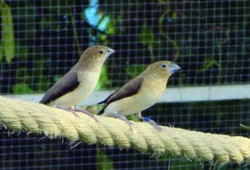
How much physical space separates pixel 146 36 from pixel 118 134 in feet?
10.1

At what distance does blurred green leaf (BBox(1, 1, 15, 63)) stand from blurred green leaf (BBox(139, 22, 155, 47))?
0.70 m

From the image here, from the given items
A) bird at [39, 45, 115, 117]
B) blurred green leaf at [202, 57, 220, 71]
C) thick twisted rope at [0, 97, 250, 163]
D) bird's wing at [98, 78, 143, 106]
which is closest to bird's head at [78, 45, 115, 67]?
bird at [39, 45, 115, 117]

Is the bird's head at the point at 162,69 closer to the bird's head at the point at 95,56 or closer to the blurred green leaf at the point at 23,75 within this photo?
the bird's head at the point at 95,56

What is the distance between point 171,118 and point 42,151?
70 cm

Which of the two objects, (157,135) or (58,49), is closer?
(157,135)

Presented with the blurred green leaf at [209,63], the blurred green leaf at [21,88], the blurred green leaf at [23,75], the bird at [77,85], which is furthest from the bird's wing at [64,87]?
the blurred green leaf at [209,63]

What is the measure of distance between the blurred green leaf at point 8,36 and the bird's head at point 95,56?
142 cm

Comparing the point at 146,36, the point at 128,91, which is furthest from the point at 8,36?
the point at 128,91

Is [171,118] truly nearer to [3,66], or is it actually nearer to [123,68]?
[123,68]

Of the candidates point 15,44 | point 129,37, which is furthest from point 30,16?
point 129,37

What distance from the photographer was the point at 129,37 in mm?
5961

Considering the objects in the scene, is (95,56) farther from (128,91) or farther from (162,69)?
(162,69)

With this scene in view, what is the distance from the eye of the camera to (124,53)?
5961 millimetres

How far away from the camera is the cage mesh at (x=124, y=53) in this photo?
5836 millimetres
